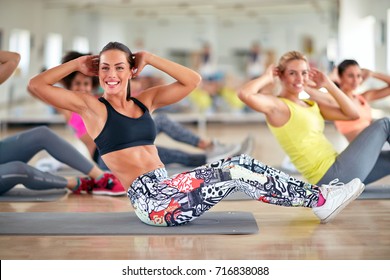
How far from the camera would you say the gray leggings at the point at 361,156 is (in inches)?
148

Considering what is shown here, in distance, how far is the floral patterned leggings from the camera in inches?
117

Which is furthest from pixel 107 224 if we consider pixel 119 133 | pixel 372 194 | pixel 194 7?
pixel 194 7

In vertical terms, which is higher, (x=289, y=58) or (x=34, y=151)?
(x=289, y=58)

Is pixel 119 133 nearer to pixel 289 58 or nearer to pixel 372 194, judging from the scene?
pixel 289 58

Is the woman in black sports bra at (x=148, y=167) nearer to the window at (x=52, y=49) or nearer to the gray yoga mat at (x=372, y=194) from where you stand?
the gray yoga mat at (x=372, y=194)

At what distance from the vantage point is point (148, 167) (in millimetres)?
3182

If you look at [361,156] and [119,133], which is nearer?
[119,133]

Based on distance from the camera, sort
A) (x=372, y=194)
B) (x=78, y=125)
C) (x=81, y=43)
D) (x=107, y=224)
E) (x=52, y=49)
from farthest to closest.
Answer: (x=81, y=43), (x=52, y=49), (x=78, y=125), (x=372, y=194), (x=107, y=224)

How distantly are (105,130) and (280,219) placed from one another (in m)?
1.04

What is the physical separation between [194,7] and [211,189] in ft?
27.8

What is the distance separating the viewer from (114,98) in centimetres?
324

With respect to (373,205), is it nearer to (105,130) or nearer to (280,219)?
(280,219)

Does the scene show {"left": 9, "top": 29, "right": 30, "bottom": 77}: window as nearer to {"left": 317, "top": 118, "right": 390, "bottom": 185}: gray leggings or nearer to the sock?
{"left": 317, "top": 118, "right": 390, "bottom": 185}: gray leggings

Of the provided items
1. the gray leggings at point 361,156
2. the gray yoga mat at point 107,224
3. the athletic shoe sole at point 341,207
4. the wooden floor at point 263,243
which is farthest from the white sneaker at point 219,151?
the athletic shoe sole at point 341,207
